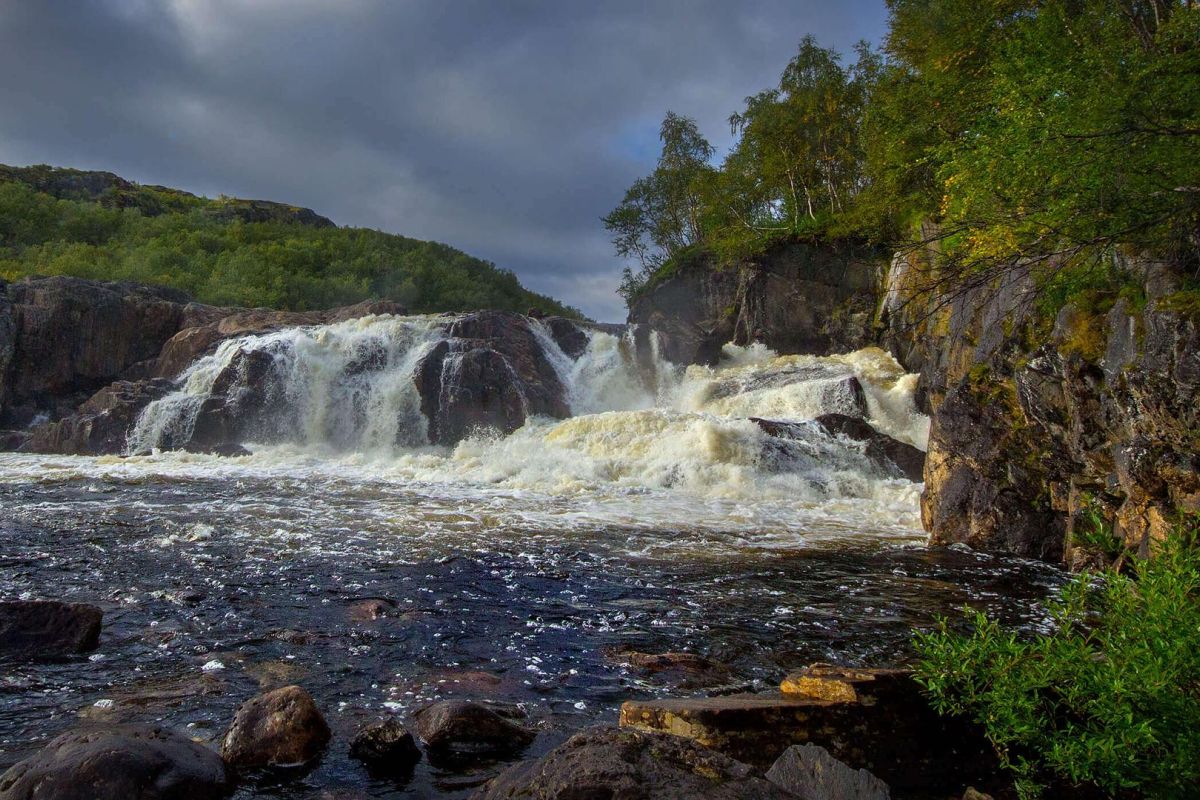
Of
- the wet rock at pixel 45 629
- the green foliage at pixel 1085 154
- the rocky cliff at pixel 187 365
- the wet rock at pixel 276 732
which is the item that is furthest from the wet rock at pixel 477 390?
the wet rock at pixel 276 732

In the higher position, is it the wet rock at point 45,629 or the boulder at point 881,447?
the boulder at point 881,447

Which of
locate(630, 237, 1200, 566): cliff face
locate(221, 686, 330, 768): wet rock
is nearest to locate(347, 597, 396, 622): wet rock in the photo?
locate(221, 686, 330, 768): wet rock

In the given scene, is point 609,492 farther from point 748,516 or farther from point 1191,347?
point 1191,347

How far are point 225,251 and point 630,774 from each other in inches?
2402

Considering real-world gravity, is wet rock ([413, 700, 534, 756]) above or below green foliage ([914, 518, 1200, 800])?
below

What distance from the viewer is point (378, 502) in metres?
14.9

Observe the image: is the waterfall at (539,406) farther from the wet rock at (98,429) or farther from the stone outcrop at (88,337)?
the stone outcrop at (88,337)

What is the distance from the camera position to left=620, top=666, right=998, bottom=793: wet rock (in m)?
3.85

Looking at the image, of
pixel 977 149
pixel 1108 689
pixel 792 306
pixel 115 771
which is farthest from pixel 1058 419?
pixel 792 306

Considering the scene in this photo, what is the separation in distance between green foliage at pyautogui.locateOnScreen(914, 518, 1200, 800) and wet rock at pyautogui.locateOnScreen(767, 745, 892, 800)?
77cm

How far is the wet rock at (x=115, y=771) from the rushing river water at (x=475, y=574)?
33 centimetres

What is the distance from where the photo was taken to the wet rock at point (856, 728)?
152 inches

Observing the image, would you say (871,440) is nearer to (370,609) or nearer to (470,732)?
(370,609)

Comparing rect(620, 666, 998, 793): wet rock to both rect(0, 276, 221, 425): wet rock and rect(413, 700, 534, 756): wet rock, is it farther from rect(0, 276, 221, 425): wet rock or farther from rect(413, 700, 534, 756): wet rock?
rect(0, 276, 221, 425): wet rock
